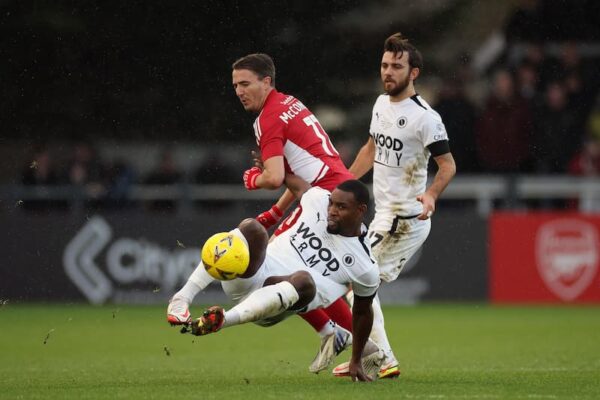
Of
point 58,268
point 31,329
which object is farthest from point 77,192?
point 31,329

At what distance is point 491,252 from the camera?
61.0ft

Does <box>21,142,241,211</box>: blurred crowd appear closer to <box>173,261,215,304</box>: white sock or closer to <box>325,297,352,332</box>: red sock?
<box>325,297,352,332</box>: red sock

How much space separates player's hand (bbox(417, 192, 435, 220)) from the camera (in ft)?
30.7

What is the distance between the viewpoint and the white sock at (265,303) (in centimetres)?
834

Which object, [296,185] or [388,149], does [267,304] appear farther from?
[388,149]

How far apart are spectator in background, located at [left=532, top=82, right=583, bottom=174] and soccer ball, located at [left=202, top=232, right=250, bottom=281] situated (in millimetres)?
11012

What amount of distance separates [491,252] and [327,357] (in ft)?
30.4

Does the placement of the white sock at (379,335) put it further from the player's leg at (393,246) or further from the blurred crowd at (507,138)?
the blurred crowd at (507,138)

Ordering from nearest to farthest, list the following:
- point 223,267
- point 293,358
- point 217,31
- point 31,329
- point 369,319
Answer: point 223,267 < point 369,319 < point 293,358 < point 31,329 < point 217,31

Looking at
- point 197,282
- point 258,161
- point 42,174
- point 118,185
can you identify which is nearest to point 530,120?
point 118,185

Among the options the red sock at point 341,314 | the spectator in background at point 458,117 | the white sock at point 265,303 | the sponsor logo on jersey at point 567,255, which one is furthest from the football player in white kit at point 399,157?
the sponsor logo on jersey at point 567,255

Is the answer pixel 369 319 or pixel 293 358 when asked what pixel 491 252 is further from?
pixel 369 319

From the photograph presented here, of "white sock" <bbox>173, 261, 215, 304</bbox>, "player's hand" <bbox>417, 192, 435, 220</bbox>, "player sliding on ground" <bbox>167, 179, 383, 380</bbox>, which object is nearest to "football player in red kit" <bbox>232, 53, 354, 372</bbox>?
"player sliding on ground" <bbox>167, 179, 383, 380</bbox>

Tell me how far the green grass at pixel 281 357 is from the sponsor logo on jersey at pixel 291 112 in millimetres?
1916
